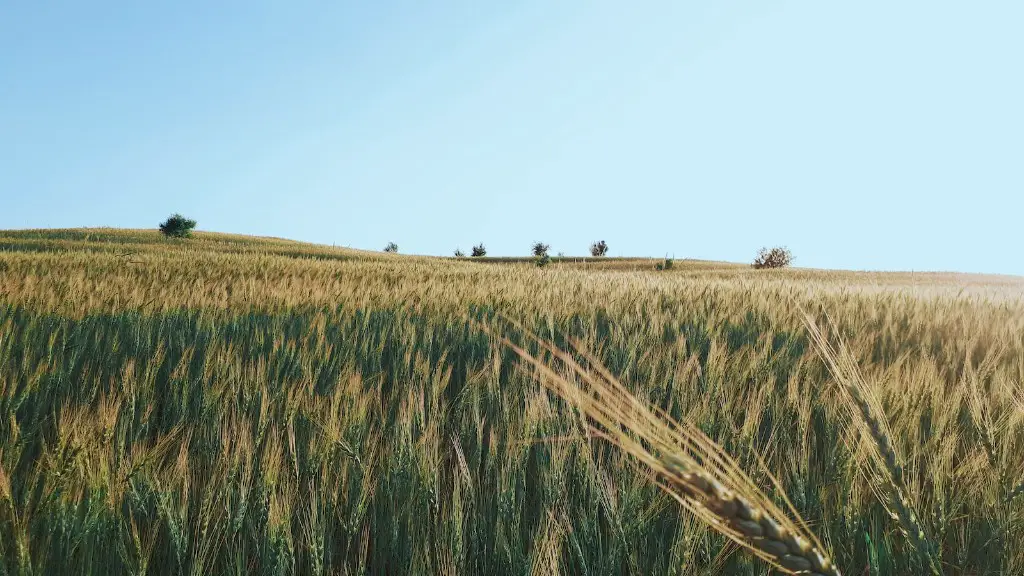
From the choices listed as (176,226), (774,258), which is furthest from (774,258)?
(176,226)

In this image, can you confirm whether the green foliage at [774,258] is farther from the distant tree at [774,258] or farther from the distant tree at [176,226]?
the distant tree at [176,226]

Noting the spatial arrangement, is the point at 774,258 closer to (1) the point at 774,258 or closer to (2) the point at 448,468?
(1) the point at 774,258

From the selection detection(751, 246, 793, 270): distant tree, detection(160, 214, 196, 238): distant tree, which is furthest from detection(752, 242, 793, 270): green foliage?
detection(160, 214, 196, 238): distant tree

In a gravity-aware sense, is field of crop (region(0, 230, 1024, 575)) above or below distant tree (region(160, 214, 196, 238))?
below

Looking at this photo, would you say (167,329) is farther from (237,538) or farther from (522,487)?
(522,487)

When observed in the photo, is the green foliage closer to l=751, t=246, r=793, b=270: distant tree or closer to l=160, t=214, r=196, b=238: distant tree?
l=751, t=246, r=793, b=270: distant tree

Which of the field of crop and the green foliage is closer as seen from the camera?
the field of crop

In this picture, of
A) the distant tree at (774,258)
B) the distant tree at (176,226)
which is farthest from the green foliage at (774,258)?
the distant tree at (176,226)

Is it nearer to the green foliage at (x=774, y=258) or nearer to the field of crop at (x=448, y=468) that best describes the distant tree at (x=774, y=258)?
the green foliage at (x=774, y=258)

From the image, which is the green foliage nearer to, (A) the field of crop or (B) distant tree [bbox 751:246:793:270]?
(B) distant tree [bbox 751:246:793:270]

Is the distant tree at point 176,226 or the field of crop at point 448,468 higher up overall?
the distant tree at point 176,226

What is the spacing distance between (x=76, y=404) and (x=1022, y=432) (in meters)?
3.26

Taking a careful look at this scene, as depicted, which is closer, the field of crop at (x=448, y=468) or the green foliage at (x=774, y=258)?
the field of crop at (x=448, y=468)

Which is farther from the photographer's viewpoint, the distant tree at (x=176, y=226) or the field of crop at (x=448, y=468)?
the distant tree at (x=176, y=226)
